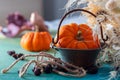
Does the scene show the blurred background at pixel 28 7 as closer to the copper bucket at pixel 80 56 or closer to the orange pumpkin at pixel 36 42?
the orange pumpkin at pixel 36 42

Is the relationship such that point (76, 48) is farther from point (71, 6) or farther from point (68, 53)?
point (71, 6)

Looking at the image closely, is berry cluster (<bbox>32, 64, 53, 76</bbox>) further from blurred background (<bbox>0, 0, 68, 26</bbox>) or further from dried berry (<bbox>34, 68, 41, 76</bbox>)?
blurred background (<bbox>0, 0, 68, 26</bbox>)

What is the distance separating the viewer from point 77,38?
2.44ft

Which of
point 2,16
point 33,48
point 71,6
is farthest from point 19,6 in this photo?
point 71,6

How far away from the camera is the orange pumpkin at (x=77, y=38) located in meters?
0.72

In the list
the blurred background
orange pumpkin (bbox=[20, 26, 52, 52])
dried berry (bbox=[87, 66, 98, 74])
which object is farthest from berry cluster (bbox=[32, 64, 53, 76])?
the blurred background

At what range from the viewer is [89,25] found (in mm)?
797

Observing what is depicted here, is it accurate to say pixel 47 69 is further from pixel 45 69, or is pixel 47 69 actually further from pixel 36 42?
pixel 36 42

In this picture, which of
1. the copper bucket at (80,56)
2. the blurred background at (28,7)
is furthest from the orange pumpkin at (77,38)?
the blurred background at (28,7)

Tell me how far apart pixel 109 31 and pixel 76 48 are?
0.10 m

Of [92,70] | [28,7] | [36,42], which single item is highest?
[28,7]

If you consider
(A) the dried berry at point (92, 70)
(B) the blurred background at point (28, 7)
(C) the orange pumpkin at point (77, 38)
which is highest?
(B) the blurred background at point (28, 7)

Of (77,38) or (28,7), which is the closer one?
(77,38)

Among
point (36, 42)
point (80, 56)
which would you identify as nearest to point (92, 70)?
point (80, 56)
